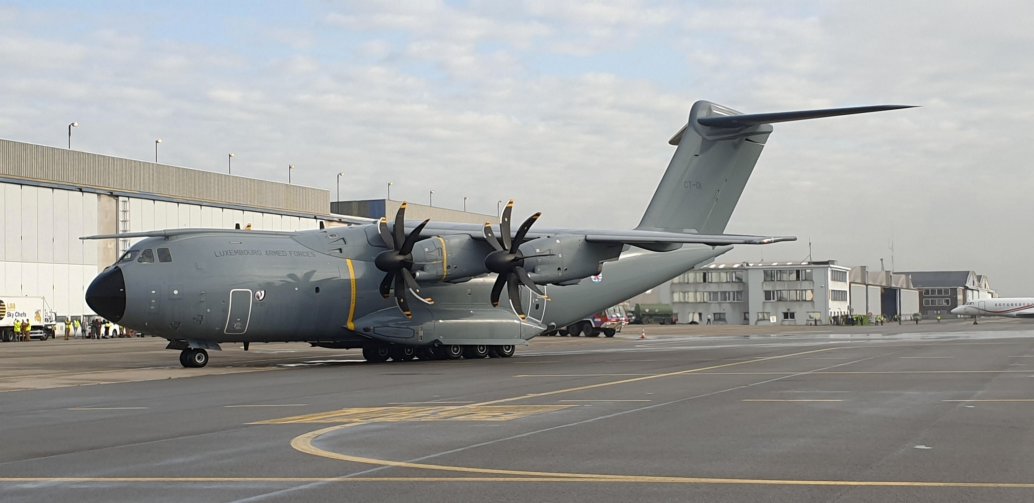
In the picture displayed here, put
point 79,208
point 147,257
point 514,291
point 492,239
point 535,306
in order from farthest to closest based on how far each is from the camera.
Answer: point 79,208 < point 535,306 < point 514,291 < point 492,239 < point 147,257

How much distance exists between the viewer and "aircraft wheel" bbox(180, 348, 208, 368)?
27969 mm

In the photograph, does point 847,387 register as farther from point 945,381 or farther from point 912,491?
point 912,491

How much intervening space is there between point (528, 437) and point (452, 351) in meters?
20.5

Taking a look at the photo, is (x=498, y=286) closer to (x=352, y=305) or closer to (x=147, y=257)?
(x=352, y=305)

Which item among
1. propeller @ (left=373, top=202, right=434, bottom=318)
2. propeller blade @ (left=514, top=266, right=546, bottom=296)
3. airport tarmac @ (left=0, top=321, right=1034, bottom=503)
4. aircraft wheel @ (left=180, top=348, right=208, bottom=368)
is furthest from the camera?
propeller blade @ (left=514, top=266, right=546, bottom=296)

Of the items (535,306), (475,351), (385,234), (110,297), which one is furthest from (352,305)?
(535,306)

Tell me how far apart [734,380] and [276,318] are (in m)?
13.4

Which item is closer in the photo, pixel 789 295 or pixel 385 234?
pixel 385 234

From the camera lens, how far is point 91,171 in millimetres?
65000

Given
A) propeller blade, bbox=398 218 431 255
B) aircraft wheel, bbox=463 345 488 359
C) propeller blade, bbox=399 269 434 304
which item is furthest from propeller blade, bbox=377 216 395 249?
aircraft wheel, bbox=463 345 488 359

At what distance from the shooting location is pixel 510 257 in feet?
Answer: 94.1

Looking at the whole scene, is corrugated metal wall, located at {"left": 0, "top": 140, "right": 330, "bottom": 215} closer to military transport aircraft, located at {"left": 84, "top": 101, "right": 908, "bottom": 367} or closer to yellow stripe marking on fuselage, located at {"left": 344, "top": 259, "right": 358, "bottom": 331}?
military transport aircraft, located at {"left": 84, "top": 101, "right": 908, "bottom": 367}

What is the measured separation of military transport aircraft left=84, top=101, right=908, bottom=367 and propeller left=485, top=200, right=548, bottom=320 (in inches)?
1.6

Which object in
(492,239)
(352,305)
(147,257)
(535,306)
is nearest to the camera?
(147,257)
